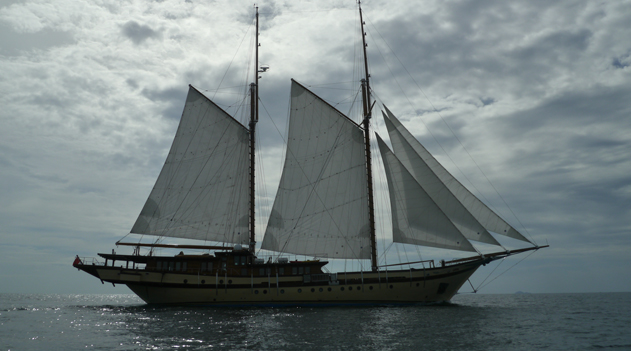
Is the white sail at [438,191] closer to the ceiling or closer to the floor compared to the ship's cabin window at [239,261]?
closer to the ceiling

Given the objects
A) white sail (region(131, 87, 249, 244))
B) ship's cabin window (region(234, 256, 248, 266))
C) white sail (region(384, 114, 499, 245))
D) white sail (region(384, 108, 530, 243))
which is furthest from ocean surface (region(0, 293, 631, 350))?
white sail (region(131, 87, 249, 244))

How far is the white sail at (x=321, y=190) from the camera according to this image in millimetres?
41375

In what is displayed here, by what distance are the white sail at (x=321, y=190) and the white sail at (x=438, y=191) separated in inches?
174

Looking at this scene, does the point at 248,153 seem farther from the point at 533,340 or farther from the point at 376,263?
the point at 533,340

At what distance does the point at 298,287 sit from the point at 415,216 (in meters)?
12.1

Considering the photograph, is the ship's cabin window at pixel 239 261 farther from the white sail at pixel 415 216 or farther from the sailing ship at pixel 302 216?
the white sail at pixel 415 216

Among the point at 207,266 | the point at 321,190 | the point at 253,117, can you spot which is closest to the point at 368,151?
the point at 321,190

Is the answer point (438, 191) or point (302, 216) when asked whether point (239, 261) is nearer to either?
point (302, 216)

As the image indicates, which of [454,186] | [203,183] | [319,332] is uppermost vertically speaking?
[203,183]

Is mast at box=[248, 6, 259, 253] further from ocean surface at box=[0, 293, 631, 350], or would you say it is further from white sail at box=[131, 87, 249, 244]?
ocean surface at box=[0, 293, 631, 350]

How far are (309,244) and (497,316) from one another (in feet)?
56.6

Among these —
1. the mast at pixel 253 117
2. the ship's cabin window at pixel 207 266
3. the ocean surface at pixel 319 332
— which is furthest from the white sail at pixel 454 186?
the ship's cabin window at pixel 207 266

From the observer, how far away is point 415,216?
125ft

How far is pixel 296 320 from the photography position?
30.2m
